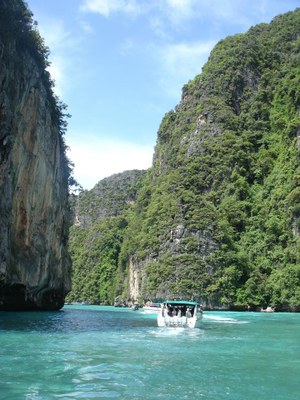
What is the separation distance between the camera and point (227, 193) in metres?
89.8

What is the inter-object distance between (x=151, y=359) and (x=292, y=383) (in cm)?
501

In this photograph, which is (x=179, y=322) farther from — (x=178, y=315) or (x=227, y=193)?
(x=227, y=193)

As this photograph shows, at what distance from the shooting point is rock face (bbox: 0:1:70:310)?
28.3 meters

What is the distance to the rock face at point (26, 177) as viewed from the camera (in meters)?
28.3

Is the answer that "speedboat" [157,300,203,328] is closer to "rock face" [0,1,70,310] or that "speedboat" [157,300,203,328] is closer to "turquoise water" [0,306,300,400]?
"turquoise water" [0,306,300,400]

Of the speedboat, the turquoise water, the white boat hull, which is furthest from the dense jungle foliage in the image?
the turquoise water

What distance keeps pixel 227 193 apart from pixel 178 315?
6013cm

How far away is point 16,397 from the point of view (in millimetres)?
10344

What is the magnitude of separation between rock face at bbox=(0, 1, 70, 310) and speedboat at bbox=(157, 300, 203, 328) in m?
10.5

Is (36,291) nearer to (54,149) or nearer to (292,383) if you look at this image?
(54,149)

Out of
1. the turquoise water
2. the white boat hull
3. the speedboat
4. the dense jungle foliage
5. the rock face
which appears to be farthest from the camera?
the dense jungle foliage

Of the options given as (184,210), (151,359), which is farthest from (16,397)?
(184,210)

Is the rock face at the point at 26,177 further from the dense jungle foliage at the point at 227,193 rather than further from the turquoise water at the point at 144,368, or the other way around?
the dense jungle foliage at the point at 227,193

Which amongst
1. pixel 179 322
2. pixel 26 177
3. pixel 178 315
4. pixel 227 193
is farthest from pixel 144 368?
pixel 227 193
